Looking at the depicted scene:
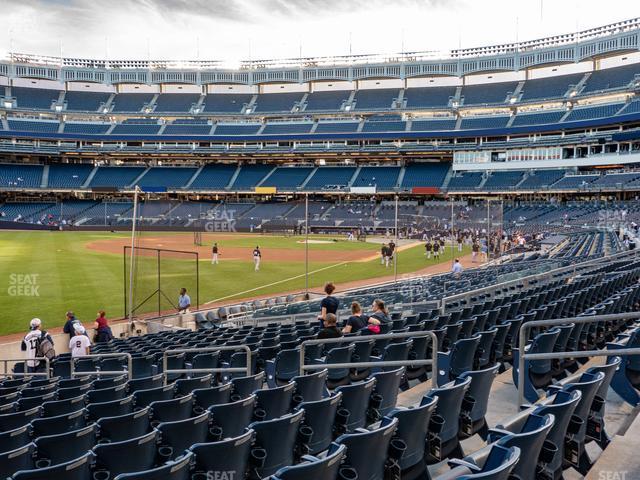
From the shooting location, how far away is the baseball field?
21562 millimetres

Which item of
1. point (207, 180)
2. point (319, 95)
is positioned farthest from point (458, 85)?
point (207, 180)

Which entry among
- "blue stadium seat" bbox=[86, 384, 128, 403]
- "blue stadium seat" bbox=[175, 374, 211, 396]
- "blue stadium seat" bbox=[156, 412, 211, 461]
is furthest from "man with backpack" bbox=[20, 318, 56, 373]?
"blue stadium seat" bbox=[156, 412, 211, 461]

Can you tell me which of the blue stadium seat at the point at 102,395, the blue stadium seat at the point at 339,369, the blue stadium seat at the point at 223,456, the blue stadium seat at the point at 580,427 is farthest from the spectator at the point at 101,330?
the blue stadium seat at the point at 580,427

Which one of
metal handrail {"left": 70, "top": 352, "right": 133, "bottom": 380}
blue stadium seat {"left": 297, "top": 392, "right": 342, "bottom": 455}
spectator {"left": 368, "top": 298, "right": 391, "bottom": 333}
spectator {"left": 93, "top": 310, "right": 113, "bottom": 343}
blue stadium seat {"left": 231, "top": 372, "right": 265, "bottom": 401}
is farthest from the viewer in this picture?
spectator {"left": 93, "top": 310, "right": 113, "bottom": 343}

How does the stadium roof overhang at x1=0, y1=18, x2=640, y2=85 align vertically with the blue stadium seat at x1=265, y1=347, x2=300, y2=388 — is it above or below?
above

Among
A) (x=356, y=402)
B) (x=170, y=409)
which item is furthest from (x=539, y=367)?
(x=170, y=409)

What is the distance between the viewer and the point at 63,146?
88.8 metres

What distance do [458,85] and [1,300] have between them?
79080 millimetres

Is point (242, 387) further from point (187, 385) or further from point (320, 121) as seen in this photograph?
point (320, 121)

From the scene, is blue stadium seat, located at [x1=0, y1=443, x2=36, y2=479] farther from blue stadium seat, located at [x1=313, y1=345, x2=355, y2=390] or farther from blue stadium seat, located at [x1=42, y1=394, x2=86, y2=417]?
blue stadium seat, located at [x1=313, y1=345, x2=355, y2=390]

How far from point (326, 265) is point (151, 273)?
58.3 feet

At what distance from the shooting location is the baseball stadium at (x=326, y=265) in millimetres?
4898

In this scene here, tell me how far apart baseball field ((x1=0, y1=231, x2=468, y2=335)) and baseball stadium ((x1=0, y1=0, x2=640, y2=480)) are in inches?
9.5

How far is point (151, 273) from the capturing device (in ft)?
70.6
